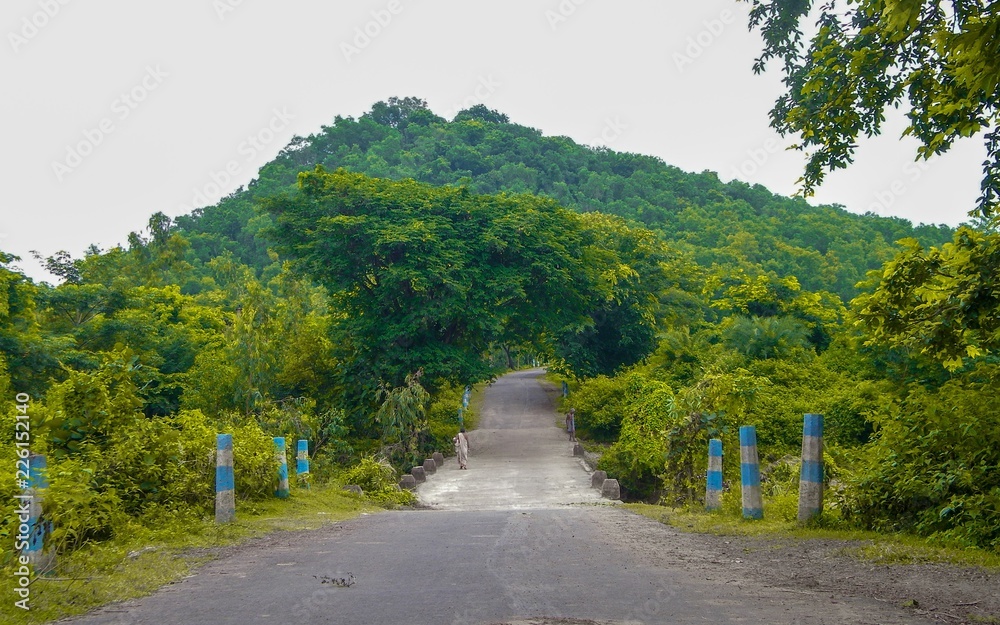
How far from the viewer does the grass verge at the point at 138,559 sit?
18.4 feet

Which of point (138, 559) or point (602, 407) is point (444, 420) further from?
point (138, 559)

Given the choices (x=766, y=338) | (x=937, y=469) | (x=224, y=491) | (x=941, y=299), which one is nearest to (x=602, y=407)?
(x=766, y=338)

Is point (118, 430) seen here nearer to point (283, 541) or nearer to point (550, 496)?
point (283, 541)

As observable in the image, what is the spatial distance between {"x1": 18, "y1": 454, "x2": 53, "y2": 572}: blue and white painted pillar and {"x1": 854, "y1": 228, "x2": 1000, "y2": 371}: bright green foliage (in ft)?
24.8

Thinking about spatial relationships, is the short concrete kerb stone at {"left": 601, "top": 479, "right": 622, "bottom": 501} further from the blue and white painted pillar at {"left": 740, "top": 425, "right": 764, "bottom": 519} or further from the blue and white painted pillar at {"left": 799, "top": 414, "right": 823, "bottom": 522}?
the blue and white painted pillar at {"left": 799, "top": 414, "right": 823, "bottom": 522}

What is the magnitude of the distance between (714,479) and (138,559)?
7616 millimetres

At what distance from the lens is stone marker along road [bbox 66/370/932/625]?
5035mm

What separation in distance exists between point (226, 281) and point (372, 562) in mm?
69638

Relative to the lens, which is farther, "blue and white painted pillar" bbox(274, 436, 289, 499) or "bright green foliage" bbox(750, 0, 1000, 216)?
"blue and white painted pillar" bbox(274, 436, 289, 499)

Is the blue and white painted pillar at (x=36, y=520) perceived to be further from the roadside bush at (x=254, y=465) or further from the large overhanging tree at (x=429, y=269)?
the large overhanging tree at (x=429, y=269)

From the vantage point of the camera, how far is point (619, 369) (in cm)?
4675

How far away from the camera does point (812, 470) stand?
9.18m

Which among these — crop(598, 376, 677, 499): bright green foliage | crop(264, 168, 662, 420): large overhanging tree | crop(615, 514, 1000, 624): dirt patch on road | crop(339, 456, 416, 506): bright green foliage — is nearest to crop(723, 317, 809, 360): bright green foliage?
crop(598, 376, 677, 499): bright green foliage

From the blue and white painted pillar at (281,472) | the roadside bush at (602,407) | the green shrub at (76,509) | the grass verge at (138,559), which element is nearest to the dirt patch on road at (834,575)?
the grass verge at (138,559)
